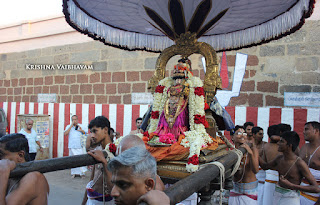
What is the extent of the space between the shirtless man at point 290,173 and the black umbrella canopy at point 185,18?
5.25 ft

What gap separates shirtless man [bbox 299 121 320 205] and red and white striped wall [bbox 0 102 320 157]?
208cm

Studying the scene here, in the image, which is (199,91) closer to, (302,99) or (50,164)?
(50,164)

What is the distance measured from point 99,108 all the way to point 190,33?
5.24 m

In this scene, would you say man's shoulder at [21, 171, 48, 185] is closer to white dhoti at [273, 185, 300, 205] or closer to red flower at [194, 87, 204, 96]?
red flower at [194, 87, 204, 96]

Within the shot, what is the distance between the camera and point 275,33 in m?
4.04

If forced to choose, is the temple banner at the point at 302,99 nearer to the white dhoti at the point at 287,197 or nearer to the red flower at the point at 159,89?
the white dhoti at the point at 287,197

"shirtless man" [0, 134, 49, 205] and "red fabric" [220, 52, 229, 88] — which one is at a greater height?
"red fabric" [220, 52, 229, 88]

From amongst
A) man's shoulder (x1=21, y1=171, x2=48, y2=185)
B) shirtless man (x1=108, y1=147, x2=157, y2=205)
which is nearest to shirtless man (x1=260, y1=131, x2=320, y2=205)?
shirtless man (x1=108, y1=147, x2=157, y2=205)

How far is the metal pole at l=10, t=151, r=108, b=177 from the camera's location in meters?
1.88

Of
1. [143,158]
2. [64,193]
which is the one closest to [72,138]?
[64,193]

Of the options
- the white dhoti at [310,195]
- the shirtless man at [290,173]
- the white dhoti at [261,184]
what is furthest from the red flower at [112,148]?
the white dhoti at [261,184]

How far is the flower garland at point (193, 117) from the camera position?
9.07 feet

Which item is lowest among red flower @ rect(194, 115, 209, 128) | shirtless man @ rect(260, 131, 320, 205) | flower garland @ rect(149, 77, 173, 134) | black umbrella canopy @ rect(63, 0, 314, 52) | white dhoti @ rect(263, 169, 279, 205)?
white dhoti @ rect(263, 169, 279, 205)

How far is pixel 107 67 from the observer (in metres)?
8.30
